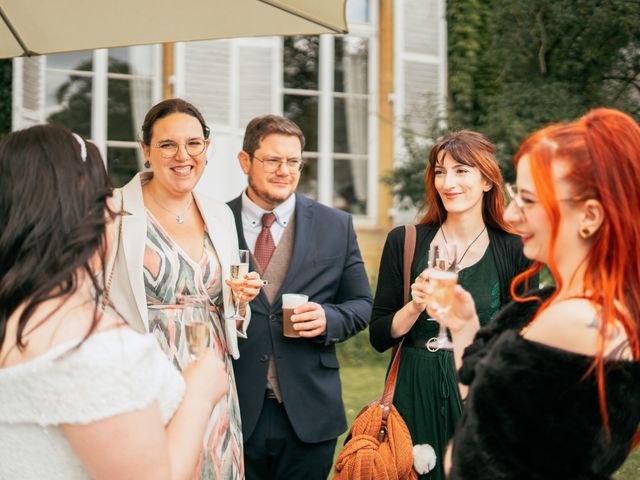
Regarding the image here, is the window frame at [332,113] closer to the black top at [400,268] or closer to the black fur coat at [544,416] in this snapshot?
the black top at [400,268]

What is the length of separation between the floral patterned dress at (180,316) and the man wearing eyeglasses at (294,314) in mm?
257

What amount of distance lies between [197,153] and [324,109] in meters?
7.06

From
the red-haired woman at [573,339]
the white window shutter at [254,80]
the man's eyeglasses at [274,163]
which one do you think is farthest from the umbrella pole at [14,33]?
the white window shutter at [254,80]

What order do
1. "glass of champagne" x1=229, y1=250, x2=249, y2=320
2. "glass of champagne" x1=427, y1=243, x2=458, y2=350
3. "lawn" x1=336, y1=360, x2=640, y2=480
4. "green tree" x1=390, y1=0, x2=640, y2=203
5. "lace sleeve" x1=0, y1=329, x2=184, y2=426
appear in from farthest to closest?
"green tree" x1=390, y1=0, x2=640, y2=203, "lawn" x1=336, y1=360, x2=640, y2=480, "glass of champagne" x1=229, y1=250, x2=249, y2=320, "glass of champagne" x1=427, y1=243, x2=458, y2=350, "lace sleeve" x1=0, y1=329, x2=184, y2=426

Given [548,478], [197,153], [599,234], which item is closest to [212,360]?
[548,478]

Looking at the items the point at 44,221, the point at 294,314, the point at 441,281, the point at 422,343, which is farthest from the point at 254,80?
the point at 44,221

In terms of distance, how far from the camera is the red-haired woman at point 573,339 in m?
1.87

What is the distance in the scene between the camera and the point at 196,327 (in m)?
2.18

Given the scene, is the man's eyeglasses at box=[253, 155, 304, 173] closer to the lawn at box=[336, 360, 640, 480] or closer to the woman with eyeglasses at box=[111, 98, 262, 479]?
the woman with eyeglasses at box=[111, 98, 262, 479]

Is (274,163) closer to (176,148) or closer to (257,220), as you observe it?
(257,220)

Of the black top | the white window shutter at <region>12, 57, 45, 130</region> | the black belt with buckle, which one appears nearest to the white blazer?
the black top

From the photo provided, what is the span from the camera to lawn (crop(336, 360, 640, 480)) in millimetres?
5852

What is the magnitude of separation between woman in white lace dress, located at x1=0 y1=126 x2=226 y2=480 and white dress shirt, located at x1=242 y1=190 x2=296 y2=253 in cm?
191

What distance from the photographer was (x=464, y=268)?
340cm
